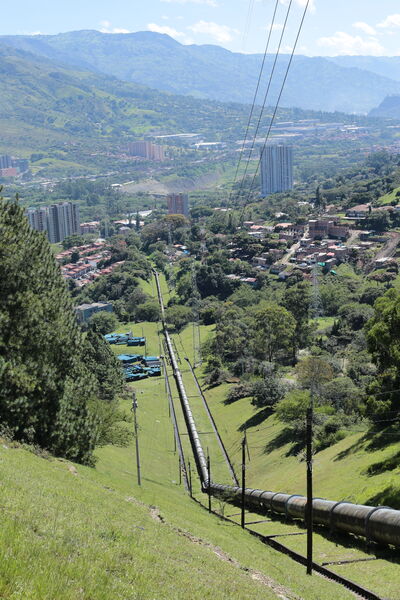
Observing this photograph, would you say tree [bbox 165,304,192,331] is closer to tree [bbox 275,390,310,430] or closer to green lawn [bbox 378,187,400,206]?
tree [bbox 275,390,310,430]

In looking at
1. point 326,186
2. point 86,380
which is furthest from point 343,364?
point 326,186

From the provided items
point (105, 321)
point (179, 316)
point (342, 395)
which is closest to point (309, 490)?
point (342, 395)

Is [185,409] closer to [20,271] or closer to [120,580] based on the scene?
[20,271]

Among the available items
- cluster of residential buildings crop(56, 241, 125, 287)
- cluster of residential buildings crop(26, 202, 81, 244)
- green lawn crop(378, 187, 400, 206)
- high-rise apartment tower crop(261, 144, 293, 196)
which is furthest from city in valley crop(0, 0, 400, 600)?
high-rise apartment tower crop(261, 144, 293, 196)

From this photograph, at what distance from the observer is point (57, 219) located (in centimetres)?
14488

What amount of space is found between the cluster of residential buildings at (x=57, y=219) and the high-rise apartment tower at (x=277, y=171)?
220 ft

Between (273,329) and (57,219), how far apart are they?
102 meters

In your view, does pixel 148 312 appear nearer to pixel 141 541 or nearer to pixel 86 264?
pixel 86 264

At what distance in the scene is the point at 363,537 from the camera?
59.7ft

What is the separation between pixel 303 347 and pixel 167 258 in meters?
55.5

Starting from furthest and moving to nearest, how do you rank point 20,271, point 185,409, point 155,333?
point 155,333 < point 185,409 < point 20,271

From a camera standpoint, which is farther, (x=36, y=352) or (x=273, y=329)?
(x=273, y=329)

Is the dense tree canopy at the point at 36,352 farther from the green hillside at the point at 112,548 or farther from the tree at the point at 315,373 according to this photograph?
the tree at the point at 315,373

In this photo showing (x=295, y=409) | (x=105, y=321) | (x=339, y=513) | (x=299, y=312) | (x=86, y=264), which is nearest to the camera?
(x=339, y=513)
